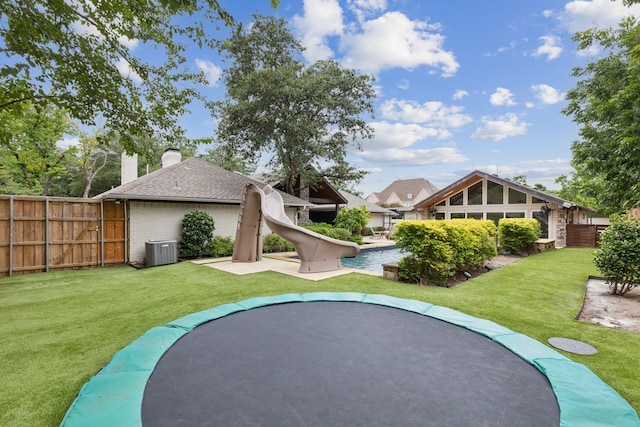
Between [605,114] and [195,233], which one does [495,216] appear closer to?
[605,114]

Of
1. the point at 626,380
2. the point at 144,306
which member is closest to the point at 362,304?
the point at 626,380

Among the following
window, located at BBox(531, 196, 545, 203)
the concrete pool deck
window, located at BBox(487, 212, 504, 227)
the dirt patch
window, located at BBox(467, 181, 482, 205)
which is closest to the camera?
the dirt patch

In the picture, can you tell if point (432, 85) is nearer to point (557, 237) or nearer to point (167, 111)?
point (557, 237)

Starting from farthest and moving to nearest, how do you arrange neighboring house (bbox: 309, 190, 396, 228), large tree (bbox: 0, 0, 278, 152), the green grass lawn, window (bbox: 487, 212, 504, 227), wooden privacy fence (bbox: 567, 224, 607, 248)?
neighboring house (bbox: 309, 190, 396, 228) < window (bbox: 487, 212, 504, 227) < wooden privacy fence (bbox: 567, 224, 607, 248) < large tree (bbox: 0, 0, 278, 152) < the green grass lawn

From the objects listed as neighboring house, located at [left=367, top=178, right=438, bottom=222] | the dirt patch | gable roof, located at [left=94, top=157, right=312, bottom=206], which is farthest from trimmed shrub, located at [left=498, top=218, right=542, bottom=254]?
neighboring house, located at [left=367, top=178, right=438, bottom=222]

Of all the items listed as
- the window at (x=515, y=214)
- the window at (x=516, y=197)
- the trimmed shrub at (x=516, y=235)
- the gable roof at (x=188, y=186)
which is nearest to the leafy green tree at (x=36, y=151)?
the gable roof at (x=188, y=186)

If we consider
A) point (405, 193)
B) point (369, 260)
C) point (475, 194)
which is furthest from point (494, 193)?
point (405, 193)

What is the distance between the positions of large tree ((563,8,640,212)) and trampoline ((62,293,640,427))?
26.3ft

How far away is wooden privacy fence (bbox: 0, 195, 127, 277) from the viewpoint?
7758 mm

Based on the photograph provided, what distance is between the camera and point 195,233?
33.7 ft

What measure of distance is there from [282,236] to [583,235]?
1560cm

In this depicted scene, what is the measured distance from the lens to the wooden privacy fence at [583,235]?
14.2 meters

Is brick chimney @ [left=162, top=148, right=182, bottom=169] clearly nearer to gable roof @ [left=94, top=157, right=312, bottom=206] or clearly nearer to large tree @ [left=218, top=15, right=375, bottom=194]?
gable roof @ [left=94, top=157, right=312, bottom=206]

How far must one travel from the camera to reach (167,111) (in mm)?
6160
